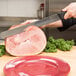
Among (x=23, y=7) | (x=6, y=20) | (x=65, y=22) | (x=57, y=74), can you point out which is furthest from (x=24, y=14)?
(x=57, y=74)

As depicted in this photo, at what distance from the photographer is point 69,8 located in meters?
1.10

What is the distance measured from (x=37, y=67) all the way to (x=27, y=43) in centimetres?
27

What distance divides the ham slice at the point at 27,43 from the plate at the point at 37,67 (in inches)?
5.8

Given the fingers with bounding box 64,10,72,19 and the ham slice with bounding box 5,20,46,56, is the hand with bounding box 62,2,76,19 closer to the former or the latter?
the fingers with bounding box 64,10,72,19

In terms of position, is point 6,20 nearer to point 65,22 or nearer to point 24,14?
point 24,14

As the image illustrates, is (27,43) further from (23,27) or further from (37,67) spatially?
(37,67)

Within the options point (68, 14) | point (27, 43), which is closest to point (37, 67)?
point (27, 43)

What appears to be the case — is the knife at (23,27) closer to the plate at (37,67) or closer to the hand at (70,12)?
the hand at (70,12)

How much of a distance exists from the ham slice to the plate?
15 cm

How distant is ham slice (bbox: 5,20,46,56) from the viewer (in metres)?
0.95

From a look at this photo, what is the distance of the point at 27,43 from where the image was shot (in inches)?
38.4

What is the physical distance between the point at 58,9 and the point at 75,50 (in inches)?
41.1

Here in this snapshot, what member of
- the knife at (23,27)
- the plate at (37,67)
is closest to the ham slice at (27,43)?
the knife at (23,27)

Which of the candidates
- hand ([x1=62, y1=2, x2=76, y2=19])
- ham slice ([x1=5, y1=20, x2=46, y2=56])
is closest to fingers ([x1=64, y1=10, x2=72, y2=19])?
hand ([x1=62, y1=2, x2=76, y2=19])
